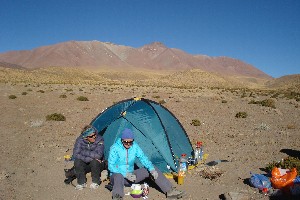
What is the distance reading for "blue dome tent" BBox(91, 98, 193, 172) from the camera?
8680 mm

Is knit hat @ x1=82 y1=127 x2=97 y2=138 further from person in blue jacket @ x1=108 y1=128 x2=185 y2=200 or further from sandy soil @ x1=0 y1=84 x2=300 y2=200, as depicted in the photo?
sandy soil @ x1=0 y1=84 x2=300 y2=200

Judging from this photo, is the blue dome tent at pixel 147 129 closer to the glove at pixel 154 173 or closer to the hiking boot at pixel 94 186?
the glove at pixel 154 173

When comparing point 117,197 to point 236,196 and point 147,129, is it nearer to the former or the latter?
point 147,129

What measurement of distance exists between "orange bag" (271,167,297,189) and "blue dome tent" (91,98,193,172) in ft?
8.99

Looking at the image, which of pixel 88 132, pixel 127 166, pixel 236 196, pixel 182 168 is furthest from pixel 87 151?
pixel 236 196

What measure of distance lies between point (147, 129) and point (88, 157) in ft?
6.46

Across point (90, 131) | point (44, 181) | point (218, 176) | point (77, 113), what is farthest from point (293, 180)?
point (77, 113)

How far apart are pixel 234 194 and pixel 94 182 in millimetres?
3544

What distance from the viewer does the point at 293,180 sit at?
277 inches

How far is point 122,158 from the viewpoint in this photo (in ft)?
23.8

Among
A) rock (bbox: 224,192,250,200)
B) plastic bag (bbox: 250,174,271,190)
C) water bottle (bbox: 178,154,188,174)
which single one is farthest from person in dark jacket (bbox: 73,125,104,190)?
plastic bag (bbox: 250,174,271,190)

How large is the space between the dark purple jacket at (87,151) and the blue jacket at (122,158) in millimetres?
623

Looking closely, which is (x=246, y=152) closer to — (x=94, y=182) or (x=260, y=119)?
(x=94, y=182)

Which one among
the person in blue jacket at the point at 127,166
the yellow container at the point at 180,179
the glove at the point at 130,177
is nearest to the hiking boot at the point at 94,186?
the person in blue jacket at the point at 127,166
